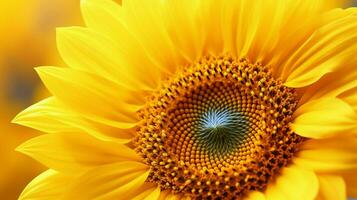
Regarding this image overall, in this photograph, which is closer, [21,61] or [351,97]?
[351,97]

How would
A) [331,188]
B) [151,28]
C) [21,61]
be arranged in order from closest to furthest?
[331,188]
[151,28]
[21,61]

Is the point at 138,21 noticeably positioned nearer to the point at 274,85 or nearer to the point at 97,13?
the point at 97,13

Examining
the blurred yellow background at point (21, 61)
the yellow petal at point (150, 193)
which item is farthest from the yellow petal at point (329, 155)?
the blurred yellow background at point (21, 61)

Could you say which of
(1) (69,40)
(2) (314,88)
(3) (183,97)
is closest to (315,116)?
(2) (314,88)

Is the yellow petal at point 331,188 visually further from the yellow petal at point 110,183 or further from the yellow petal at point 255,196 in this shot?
the yellow petal at point 110,183

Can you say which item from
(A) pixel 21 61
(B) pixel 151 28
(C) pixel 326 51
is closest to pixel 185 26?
(B) pixel 151 28

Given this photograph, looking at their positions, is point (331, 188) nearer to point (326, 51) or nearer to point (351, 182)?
point (351, 182)

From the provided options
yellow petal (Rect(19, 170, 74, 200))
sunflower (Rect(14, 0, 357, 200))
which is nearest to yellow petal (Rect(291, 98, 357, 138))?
sunflower (Rect(14, 0, 357, 200))
